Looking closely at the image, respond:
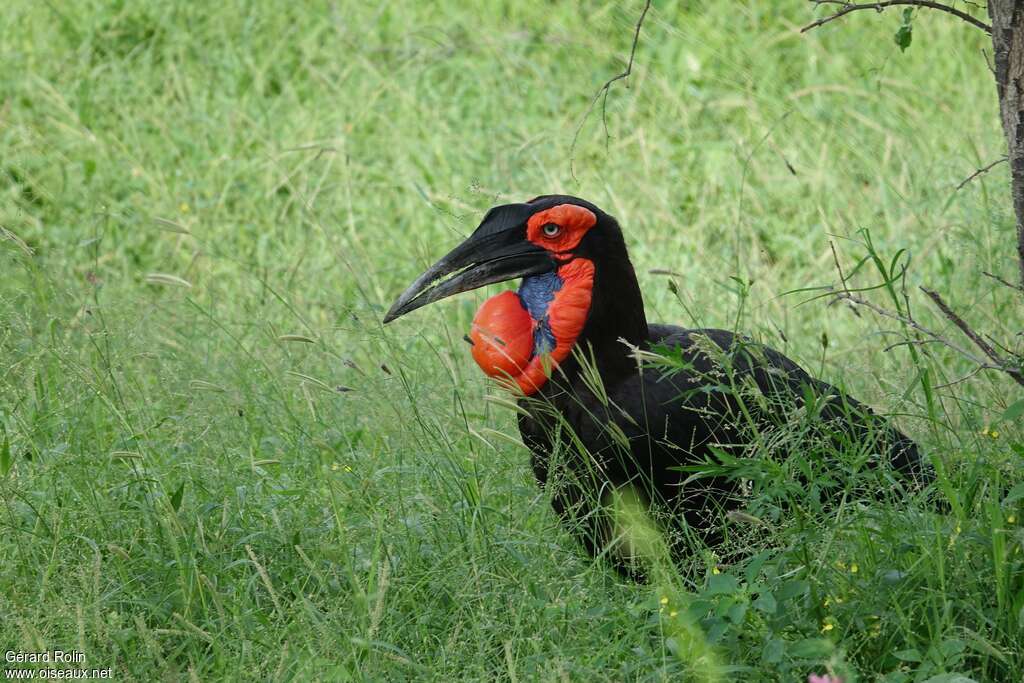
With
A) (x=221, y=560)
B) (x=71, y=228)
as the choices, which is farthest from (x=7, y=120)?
(x=221, y=560)

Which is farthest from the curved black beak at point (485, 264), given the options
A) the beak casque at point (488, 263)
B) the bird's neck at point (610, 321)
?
the bird's neck at point (610, 321)

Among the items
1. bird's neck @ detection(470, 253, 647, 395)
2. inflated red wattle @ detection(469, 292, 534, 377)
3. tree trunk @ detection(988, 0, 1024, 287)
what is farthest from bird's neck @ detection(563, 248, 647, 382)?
tree trunk @ detection(988, 0, 1024, 287)

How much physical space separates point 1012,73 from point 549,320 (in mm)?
1024

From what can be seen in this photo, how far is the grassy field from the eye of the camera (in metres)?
2.26

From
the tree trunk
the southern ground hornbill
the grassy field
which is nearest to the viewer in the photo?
the grassy field

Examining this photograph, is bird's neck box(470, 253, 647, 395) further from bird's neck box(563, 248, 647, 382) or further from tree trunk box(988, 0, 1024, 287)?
tree trunk box(988, 0, 1024, 287)

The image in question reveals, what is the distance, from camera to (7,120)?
5.30m

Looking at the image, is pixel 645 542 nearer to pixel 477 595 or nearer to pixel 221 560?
pixel 477 595

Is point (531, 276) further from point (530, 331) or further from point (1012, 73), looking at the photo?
point (1012, 73)

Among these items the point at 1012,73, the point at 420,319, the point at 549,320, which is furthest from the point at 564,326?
the point at 420,319

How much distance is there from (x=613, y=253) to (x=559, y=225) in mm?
137

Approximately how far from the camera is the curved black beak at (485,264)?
112 inches

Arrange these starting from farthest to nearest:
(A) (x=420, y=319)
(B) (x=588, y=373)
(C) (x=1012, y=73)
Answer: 1. (A) (x=420, y=319)
2. (B) (x=588, y=373)
3. (C) (x=1012, y=73)

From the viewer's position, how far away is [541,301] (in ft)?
9.36
